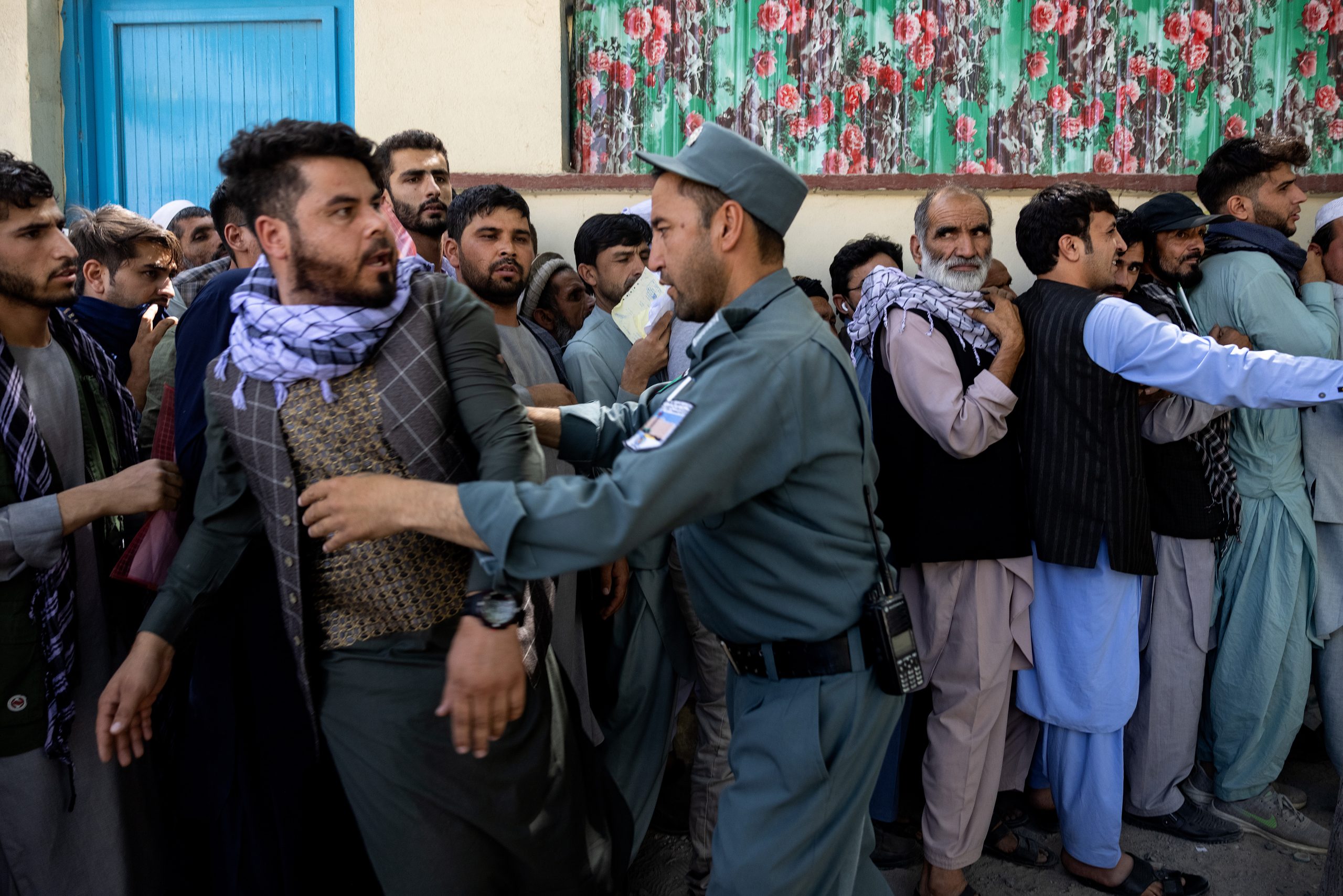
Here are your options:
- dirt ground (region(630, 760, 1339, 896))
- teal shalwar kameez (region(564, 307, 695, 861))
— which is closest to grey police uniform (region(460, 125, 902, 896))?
teal shalwar kameez (region(564, 307, 695, 861))

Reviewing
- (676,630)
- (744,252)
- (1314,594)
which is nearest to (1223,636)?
(1314,594)

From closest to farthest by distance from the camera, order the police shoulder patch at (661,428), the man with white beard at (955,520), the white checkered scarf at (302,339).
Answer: the police shoulder patch at (661,428)
the white checkered scarf at (302,339)
the man with white beard at (955,520)

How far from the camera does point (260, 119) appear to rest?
489cm

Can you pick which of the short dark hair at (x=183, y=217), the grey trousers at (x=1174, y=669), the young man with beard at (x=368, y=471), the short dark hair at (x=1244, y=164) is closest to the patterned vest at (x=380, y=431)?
the young man with beard at (x=368, y=471)

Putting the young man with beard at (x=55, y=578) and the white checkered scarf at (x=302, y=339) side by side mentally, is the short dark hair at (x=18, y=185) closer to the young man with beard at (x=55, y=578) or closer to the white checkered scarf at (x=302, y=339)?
the young man with beard at (x=55, y=578)

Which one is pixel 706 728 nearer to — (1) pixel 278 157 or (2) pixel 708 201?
(2) pixel 708 201

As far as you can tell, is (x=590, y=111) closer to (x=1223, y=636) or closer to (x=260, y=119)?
(x=260, y=119)

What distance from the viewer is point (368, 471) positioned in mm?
2113

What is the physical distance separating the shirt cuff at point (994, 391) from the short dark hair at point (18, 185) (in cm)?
272

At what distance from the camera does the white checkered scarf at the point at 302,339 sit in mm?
2053

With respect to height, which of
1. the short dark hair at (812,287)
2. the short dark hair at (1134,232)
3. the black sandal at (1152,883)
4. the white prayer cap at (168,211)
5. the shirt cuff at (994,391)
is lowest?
the black sandal at (1152,883)

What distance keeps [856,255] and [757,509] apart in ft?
8.53

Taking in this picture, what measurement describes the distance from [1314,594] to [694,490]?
3189 mm

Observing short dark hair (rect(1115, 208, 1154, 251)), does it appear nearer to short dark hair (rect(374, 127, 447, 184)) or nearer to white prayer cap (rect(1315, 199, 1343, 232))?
white prayer cap (rect(1315, 199, 1343, 232))
